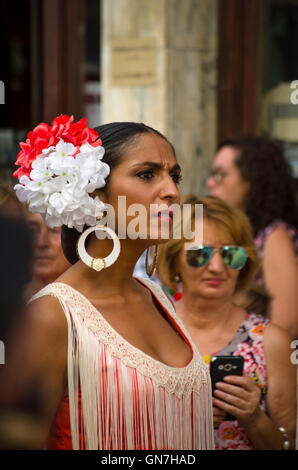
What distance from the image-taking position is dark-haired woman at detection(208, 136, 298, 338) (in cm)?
377

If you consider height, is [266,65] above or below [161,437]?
above

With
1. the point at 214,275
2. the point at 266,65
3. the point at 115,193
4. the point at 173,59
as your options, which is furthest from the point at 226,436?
the point at 266,65

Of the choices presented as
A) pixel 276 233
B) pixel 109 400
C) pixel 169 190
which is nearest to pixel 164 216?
pixel 169 190

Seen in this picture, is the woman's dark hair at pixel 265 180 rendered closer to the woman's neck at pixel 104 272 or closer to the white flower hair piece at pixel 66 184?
the woman's neck at pixel 104 272

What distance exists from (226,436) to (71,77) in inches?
148

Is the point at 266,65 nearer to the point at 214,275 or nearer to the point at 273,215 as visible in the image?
the point at 273,215

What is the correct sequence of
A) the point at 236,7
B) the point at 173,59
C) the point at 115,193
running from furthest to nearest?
the point at 236,7 < the point at 173,59 < the point at 115,193

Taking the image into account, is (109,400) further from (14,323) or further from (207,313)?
(207,313)

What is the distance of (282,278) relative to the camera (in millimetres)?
3740

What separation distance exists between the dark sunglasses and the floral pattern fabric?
8.4 inches

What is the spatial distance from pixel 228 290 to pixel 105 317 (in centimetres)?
110

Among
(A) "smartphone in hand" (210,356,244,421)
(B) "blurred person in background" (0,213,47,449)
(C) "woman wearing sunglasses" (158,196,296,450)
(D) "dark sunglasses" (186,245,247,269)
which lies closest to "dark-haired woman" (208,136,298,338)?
(C) "woman wearing sunglasses" (158,196,296,450)

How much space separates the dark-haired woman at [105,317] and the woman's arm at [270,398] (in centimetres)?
39
